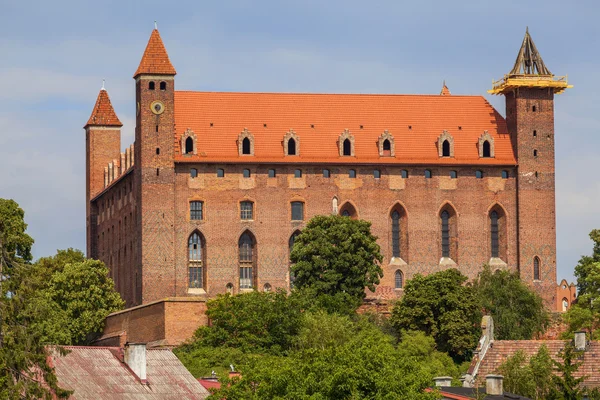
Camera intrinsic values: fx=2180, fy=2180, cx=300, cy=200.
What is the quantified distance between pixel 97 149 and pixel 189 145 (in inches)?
447

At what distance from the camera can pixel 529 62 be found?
352 ft

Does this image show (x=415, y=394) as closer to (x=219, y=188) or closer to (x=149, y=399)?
(x=149, y=399)

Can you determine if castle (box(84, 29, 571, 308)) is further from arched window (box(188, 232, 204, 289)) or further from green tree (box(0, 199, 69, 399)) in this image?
green tree (box(0, 199, 69, 399))

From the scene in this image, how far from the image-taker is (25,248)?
7931 cm

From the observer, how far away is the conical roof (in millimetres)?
106750

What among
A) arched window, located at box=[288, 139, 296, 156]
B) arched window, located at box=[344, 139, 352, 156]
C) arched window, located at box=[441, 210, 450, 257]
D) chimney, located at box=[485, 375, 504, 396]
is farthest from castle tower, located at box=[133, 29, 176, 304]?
chimney, located at box=[485, 375, 504, 396]

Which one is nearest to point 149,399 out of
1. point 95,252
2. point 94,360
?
point 94,360

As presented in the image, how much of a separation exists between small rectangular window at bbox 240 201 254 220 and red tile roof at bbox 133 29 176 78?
708 centimetres

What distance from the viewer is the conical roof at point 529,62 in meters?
107

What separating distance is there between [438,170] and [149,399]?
47.1 m

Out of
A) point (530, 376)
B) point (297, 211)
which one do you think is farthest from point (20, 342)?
point (297, 211)

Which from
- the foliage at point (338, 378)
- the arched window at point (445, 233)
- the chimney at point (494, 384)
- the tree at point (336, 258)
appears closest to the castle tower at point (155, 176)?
the tree at point (336, 258)

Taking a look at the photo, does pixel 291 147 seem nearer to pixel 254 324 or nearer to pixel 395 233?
pixel 395 233

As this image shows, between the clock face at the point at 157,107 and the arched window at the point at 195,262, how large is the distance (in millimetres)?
5975
